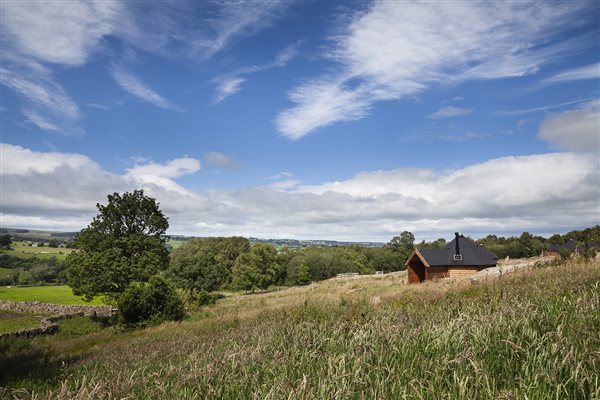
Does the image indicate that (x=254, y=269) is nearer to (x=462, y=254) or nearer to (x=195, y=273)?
(x=195, y=273)

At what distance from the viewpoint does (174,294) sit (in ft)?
123

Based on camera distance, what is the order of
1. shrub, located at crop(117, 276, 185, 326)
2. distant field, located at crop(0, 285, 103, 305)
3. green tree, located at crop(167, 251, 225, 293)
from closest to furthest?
shrub, located at crop(117, 276, 185, 326) → distant field, located at crop(0, 285, 103, 305) → green tree, located at crop(167, 251, 225, 293)

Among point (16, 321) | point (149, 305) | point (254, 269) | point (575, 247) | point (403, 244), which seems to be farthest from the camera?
point (403, 244)

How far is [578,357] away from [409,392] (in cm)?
153

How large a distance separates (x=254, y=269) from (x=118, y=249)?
49.2 m

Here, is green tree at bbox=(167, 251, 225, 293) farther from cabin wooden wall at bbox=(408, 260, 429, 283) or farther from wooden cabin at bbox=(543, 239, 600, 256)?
wooden cabin at bbox=(543, 239, 600, 256)

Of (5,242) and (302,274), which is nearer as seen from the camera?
(302,274)

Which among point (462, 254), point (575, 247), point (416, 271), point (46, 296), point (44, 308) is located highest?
point (575, 247)

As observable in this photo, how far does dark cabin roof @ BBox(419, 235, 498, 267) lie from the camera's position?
4153 centimetres

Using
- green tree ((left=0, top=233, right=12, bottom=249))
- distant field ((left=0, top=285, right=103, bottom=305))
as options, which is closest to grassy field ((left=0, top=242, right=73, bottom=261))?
green tree ((left=0, top=233, right=12, bottom=249))

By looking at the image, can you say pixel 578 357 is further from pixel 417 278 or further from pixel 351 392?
pixel 417 278

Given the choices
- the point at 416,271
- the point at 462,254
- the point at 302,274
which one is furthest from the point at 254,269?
the point at 462,254

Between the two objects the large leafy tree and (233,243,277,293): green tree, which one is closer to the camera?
the large leafy tree

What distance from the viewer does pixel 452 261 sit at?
42062 millimetres
